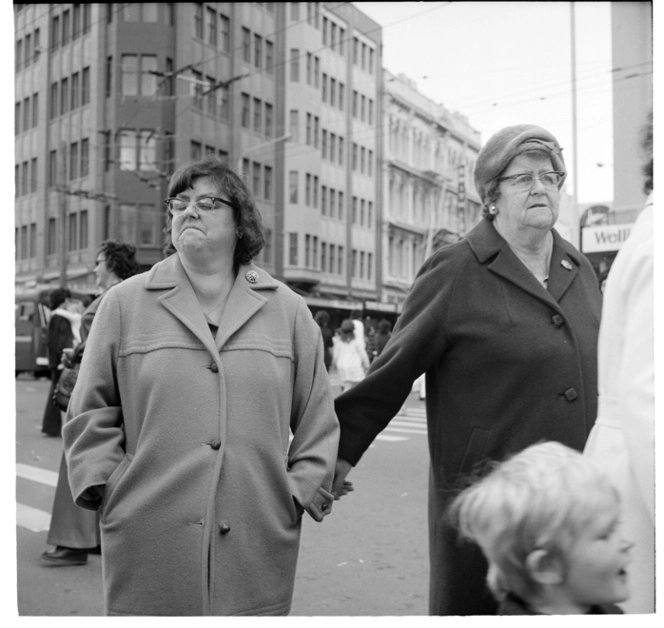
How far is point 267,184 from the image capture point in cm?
4456

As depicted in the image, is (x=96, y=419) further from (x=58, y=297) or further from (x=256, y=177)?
(x=256, y=177)

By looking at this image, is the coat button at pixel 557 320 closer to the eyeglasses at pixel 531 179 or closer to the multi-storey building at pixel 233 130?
the eyeglasses at pixel 531 179

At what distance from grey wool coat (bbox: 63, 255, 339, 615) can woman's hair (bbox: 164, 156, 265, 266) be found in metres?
0.26

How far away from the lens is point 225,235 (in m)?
2.94

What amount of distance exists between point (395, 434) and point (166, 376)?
10.2 metres

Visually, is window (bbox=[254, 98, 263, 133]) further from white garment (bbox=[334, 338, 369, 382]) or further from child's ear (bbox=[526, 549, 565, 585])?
child's ear (bbox=[526, 549, 565, 585])

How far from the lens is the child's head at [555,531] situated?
2.02 m

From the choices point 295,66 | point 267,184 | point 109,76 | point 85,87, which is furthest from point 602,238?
point 295,66

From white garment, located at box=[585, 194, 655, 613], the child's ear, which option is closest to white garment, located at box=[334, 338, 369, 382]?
white garment, located at box=[585, 194, 655, 613]

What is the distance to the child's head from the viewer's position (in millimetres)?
2020

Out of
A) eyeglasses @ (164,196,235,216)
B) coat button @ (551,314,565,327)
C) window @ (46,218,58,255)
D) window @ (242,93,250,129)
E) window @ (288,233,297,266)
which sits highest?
window @ (242,93,250,129)

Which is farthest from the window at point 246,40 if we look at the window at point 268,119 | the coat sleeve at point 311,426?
the coat sleeve at point 311,426

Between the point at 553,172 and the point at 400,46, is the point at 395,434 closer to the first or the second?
the point at 400,46

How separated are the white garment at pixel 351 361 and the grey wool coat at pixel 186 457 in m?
12.1
